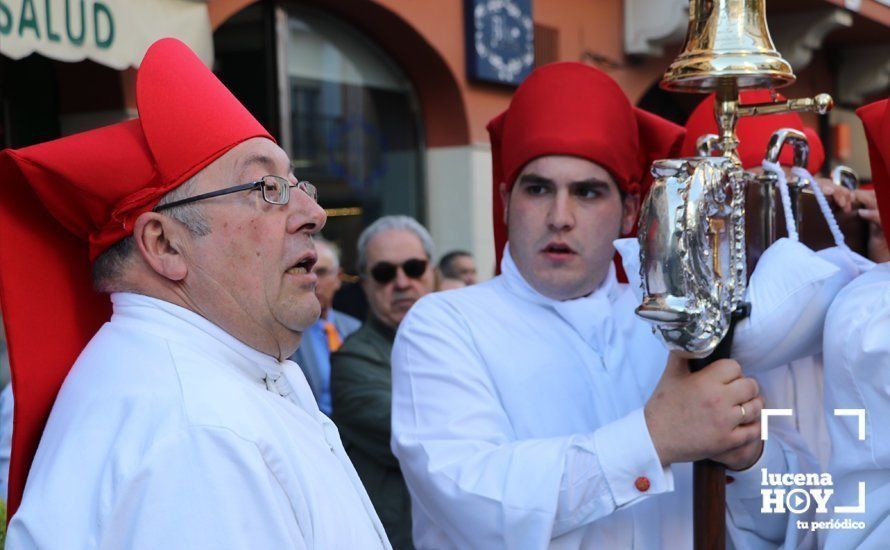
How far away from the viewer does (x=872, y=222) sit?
2.67m

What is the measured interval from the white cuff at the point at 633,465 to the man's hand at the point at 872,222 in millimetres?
815

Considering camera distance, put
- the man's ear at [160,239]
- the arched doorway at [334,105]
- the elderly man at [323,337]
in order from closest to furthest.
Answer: the man's ear at [160,239] → the elderly man at [323,337] → the arched doorway at [334,105]

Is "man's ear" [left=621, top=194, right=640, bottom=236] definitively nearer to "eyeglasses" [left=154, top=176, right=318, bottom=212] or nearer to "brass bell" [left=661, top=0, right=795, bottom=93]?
"brass bell" [left=661, top=0, right=795, bottom=93]

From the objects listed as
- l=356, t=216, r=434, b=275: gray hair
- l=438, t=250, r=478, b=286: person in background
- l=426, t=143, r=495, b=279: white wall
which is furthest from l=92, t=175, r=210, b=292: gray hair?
l=426, t=143, r=495, b=279: white wall

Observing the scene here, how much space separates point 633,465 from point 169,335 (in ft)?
2.97

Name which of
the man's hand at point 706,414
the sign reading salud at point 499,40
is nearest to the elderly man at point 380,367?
the man's hand at point 706,414

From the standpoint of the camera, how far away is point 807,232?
8.40 feet

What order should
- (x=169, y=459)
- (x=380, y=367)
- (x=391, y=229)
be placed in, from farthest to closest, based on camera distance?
(x=391, y=229) < (x=380, y=367) < (x=169, y=459)

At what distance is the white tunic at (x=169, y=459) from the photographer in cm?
157

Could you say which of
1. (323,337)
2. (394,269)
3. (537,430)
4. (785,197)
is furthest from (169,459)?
(323,337)

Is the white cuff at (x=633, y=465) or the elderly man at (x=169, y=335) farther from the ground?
the elderly man at (x=169, y=335)

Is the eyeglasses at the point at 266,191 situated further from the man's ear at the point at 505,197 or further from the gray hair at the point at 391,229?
the gray hair at the point at 391,229

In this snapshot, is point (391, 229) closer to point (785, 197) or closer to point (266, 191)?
point (785, 197)

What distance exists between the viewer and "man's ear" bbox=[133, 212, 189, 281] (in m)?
1.88
